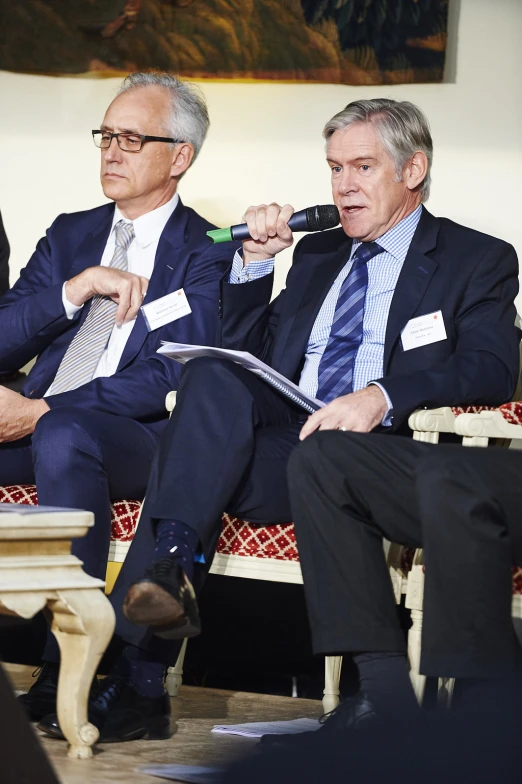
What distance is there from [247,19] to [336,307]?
1.44m

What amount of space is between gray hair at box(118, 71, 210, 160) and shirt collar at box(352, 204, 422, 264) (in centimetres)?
72

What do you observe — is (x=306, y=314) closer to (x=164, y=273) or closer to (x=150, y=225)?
(x=164, y=273)

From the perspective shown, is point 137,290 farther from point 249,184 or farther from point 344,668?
point 344,668

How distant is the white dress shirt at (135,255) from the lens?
277cm

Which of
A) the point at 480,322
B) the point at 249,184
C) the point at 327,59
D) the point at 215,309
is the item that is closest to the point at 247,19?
the point at 327,59

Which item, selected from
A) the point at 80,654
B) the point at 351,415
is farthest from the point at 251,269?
the point at 80,654

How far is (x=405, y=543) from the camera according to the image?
1932mm

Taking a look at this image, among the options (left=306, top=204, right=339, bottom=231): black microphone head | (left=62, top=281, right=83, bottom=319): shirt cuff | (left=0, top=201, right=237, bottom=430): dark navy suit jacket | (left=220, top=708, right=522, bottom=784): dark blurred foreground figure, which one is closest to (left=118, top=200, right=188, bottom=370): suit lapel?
(left=0, top=201, right=237, bottom=430): dark navy suit jacket

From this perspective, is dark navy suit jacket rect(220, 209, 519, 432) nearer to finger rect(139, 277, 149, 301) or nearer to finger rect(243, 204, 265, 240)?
finger rect(243, 204, 265, 240)

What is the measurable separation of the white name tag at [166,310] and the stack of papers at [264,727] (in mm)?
1046

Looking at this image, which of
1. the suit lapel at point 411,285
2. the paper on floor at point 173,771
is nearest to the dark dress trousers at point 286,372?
the suit lapel at point 411,285

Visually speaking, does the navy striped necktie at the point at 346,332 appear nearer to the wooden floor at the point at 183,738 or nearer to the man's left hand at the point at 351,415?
the man's left hand at the point at 351,415

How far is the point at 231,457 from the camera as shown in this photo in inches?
81.5

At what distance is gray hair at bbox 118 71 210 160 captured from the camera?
296 centimetres
